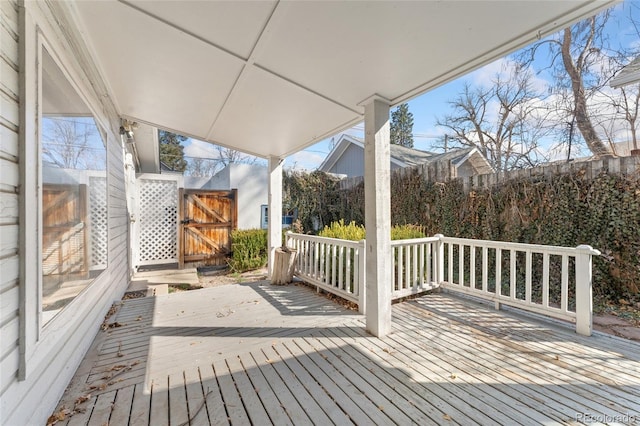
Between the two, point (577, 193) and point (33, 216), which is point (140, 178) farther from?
point (577, 193)

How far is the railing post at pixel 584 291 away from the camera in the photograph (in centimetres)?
269

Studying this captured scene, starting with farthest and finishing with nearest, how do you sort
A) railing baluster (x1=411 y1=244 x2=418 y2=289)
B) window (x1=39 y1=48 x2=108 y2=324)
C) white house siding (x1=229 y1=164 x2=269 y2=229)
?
white house siding (x1=229 y1=164 x2=269 y2=229) → railing baluster (x1=411 y1=244 x2=418 y2=289) → window (x1=39 y1=48 x2=108 y2=324)

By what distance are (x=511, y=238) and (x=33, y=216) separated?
5.97 metres

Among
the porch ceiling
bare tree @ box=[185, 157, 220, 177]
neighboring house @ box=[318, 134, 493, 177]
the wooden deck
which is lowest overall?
the wooden deck

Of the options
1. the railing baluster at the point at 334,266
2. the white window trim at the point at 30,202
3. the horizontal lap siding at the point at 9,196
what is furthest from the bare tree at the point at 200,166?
the horizontal lap siding at the point at 9,196

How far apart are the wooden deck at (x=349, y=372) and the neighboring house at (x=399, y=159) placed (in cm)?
738

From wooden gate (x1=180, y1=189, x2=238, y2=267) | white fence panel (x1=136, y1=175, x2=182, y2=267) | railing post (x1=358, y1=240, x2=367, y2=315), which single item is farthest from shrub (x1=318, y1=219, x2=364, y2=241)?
white fence panel (x1=136, y1=175, x2=182, y2=267)

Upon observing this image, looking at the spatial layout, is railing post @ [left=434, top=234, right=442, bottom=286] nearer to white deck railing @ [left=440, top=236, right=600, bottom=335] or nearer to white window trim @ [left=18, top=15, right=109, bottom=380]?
white deck railing @ [left=440, top=236, right=600, bottom=335]

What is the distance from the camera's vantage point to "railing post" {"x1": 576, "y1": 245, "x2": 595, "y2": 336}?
8.81ft

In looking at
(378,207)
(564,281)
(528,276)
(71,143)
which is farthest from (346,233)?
(71,143)

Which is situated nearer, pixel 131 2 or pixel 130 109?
pixel 131 2

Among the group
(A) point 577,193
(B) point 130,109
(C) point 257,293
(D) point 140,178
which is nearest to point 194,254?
(D) point 140,178

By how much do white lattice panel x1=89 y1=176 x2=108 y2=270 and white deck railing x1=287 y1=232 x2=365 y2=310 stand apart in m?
2.75

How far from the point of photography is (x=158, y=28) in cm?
192
